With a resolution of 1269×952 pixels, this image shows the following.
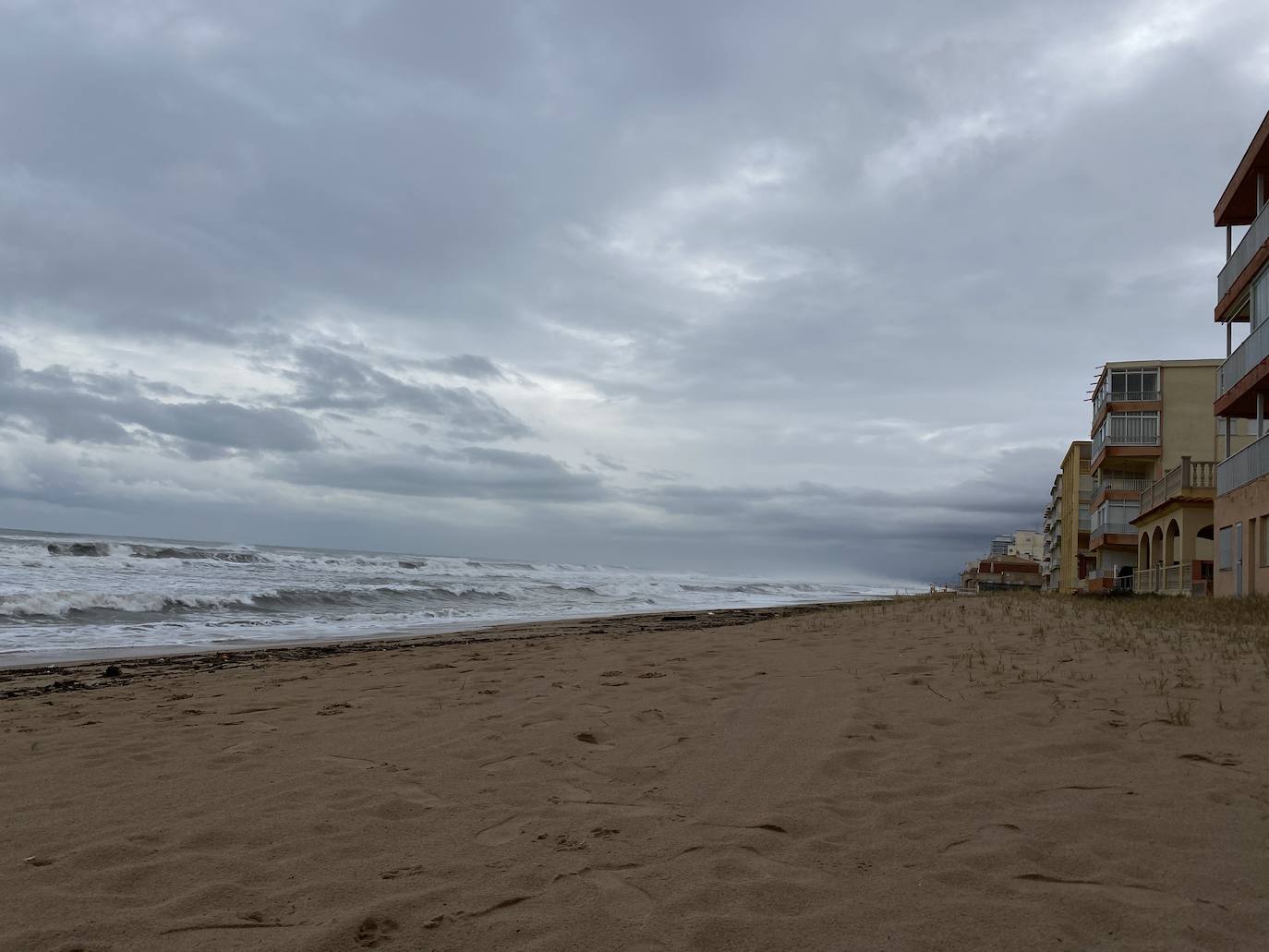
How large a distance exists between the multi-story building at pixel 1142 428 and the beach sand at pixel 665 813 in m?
33.1

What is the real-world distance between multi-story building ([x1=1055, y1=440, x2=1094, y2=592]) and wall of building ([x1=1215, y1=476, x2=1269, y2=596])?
27.6 metres

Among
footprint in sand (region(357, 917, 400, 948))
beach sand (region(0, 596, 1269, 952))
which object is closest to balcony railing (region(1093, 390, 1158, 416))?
beach sand (region(0, 596, 1269, 952))

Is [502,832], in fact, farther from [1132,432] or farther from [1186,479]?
[1132,432]

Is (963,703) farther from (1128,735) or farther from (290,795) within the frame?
(290,795)

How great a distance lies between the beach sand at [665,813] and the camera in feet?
8.32

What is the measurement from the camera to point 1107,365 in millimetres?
36812

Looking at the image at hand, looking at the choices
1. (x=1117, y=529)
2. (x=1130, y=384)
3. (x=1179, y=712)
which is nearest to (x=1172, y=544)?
(x=1117, y=529)

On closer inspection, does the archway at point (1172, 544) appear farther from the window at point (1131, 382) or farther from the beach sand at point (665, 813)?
the beach sand at point (665, 813)

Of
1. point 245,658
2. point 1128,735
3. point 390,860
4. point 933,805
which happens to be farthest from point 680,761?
point 245,658

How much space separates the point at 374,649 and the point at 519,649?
231 cm

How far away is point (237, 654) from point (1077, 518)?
150 ft

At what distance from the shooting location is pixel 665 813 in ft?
11.4

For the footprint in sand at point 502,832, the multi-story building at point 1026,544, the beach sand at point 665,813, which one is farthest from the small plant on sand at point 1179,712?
the multi-story building at point 1026,544

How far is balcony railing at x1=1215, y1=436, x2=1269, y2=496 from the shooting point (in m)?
17.1
